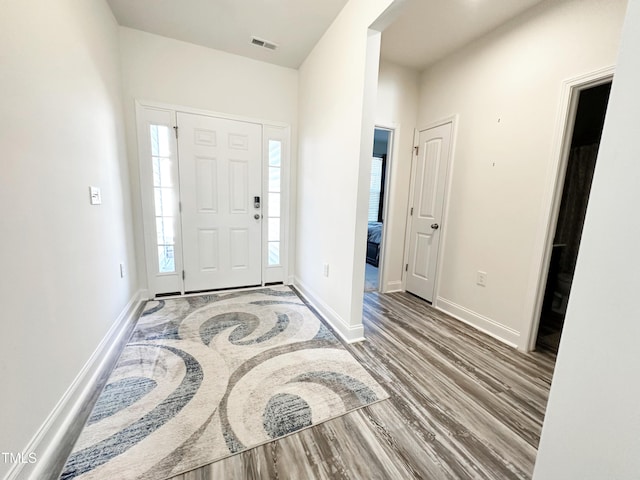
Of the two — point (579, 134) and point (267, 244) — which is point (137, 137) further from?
point (579, 134)

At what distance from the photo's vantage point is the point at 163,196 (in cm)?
270

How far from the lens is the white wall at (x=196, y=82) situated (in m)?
2.46

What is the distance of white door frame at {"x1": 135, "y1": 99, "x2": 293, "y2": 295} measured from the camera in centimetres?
255

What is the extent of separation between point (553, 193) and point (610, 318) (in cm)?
173

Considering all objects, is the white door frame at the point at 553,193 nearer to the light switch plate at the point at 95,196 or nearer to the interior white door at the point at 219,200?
the interior white door at the point at 219,200

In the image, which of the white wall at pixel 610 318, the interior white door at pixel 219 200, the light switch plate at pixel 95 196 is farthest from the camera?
the interior white door at pixel 219 200

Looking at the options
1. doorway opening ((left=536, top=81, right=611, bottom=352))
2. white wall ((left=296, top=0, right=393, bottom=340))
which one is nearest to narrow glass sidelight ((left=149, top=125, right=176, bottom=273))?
white wall ((left=296, top=0, right=393, bottom=340))

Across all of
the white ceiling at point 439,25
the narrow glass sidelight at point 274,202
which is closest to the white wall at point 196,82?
the narrow glass sidelight at point 274,202

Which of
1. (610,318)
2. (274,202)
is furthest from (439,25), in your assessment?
(610,318)

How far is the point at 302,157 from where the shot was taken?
302 centimetres

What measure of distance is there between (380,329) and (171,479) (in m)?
1.73

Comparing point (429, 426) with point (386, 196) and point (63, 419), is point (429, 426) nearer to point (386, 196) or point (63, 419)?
point (63, 419)

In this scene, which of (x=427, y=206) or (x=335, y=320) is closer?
(x=335, y=320)

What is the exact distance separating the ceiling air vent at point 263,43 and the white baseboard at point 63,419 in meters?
2.88
